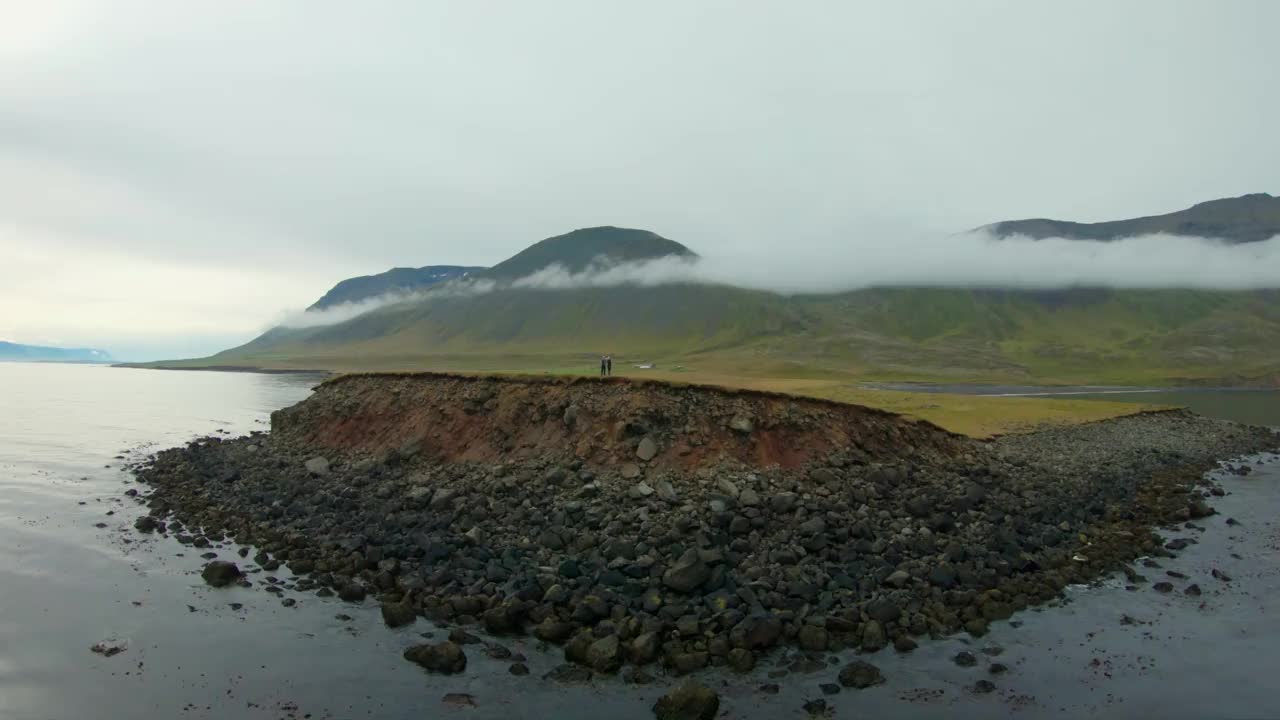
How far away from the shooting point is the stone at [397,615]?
20.2 metres

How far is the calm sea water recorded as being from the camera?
15984mm

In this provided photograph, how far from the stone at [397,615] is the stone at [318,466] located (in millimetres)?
20855

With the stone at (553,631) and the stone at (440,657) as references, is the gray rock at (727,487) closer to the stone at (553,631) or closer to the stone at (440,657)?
the stone at (553,631)

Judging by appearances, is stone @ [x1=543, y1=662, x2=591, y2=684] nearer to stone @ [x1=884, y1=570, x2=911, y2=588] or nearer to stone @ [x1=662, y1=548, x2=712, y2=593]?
stone @ [x1=662, y1=548, x2=712, y2=593]

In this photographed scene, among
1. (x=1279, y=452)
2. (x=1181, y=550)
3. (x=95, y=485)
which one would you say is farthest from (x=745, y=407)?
(x=1279, y=452)

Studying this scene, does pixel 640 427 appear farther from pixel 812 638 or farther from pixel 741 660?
pixel 741 660

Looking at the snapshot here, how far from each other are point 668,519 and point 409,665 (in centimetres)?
1073

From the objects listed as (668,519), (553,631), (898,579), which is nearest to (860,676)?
(898,579)

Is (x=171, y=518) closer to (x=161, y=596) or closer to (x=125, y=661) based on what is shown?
(x=161, y=596)

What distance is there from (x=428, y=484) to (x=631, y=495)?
11256 millimetres

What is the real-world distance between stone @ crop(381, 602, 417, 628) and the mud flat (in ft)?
0.27

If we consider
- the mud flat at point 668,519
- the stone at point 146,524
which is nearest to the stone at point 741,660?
the mud flat at point 668,519

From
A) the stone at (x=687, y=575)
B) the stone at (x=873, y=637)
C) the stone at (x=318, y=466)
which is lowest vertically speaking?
the stone at (x=873, y=637)

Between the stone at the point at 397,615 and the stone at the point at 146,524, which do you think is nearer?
the stone at the point at 397,615
